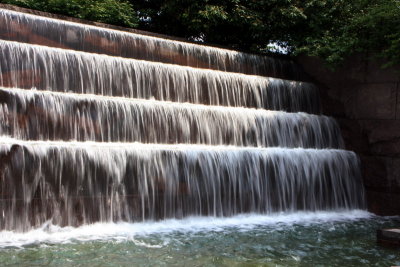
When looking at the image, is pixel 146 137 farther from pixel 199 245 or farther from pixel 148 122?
pixel 199 245

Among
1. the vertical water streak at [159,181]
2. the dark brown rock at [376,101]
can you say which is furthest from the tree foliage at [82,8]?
the dark brown rock at [376,101]

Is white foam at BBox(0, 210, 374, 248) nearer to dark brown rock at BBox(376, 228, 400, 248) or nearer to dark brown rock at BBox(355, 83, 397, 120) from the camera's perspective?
dark brown rock at BBox(376, 228, 400, 248)

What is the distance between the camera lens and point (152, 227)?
32.4 ft

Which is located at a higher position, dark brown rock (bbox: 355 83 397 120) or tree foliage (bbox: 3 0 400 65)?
tree foliage (bbox: 3 0 400 65)

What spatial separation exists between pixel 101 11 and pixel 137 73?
5252mm

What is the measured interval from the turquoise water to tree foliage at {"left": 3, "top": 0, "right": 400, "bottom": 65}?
6915 millimetres

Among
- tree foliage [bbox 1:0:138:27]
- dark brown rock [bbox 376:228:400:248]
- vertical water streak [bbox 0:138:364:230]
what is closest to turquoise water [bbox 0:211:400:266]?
dark brown rock [bbox 376:228:400:248]

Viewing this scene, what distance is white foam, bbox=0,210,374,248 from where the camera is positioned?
27.7 feet

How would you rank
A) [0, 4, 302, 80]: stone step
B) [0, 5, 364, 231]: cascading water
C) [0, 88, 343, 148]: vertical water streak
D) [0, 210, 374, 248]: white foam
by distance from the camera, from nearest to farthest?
[0, 210, 374, 248]: white foam → [0, 5, 364, 231]: cascading water → [0, 88, 343, 148]: vertical water streak → [0, 4, 302, 80]: stone step

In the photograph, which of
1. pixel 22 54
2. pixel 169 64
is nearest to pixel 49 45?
pixel 22 54

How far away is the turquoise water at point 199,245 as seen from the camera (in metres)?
7.32

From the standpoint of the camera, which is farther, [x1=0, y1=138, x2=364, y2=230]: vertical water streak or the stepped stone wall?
the stepped stone wall

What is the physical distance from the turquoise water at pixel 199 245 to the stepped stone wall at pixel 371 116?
10.8 ft

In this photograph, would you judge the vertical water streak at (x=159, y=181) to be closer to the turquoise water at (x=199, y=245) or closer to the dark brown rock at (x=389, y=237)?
the turquoise water at (x=199, y=245)
